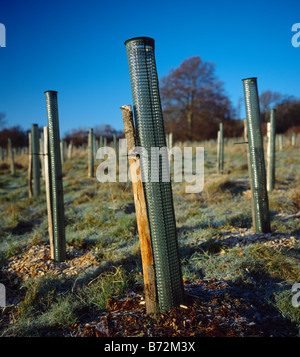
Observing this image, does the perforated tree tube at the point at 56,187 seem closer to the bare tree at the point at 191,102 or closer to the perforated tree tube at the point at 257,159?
the perforated tree tube at the point at 257,159

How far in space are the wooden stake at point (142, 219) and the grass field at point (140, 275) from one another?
208 mm

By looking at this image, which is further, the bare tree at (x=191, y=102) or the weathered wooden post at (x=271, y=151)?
the bare tree at (x=191, y=102)

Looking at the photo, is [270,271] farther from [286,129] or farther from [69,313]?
Answer: [286,129]

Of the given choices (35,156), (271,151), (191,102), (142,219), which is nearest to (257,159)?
(142,219)

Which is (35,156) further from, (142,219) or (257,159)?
(142,219)

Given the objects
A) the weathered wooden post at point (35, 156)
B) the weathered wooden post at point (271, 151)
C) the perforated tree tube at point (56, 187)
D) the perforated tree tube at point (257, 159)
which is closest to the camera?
the perforated tree tube at point (56, 187)

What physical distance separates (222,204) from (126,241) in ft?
9.37

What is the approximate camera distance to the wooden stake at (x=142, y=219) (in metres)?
2.27

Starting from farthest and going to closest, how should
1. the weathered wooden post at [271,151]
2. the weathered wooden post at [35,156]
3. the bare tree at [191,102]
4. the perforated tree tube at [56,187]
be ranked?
1. the bare tree at [191,102]
2. the weathered wooden post at [35,156]
3. the weathered wooden post at [271,151]
4. the perforated tree tube at [56,187]

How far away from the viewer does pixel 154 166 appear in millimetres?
2258

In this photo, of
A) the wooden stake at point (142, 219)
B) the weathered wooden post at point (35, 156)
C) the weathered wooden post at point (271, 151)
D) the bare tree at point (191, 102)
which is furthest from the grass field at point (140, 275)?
the bare tree at point (191, 102)

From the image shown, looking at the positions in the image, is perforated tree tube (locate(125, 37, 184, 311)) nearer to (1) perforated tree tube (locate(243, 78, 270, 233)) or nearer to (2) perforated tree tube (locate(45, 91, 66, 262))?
(2) perforated tree tube (locate(45, 91, 66, 262))

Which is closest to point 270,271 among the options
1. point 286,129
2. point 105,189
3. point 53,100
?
point 53,100

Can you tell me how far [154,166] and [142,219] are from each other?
0.43 meters
